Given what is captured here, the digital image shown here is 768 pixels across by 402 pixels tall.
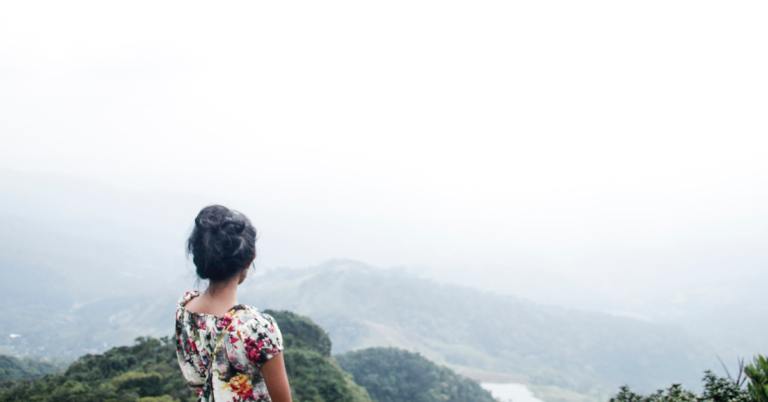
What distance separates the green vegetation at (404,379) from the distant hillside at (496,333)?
68.3 metres

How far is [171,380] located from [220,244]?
14.0 meters

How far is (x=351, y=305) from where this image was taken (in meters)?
162

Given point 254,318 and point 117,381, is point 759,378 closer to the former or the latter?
point 254,318

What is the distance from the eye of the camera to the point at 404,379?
44844mm

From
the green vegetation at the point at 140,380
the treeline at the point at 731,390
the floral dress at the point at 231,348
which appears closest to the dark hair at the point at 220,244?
the floral dress at the point at 231,348

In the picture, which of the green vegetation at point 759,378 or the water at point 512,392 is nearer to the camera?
the green vegetation at point 759,378

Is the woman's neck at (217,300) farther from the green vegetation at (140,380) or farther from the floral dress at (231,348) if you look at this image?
the green vegetation at (140,380)

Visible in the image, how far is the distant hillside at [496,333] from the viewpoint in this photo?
114375 mm

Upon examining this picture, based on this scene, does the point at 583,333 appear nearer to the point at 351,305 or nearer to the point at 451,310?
the point at 451,310

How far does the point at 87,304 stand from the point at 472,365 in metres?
146

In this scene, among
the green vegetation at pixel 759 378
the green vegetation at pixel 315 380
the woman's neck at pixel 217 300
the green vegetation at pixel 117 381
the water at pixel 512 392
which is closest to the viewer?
the woman's neck at pixel 217 300

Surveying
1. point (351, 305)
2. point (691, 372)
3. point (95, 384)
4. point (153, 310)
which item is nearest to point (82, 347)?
point (153, 310)

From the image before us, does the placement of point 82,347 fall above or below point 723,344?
below

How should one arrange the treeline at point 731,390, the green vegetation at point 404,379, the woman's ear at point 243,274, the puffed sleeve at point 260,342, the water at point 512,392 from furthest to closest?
the water at point 512,392 → the green vegetation at point 404,379 → the treeline at point 731,390 → the woman's ear at point 243,274 → the puffed sleeve at point 260,342
